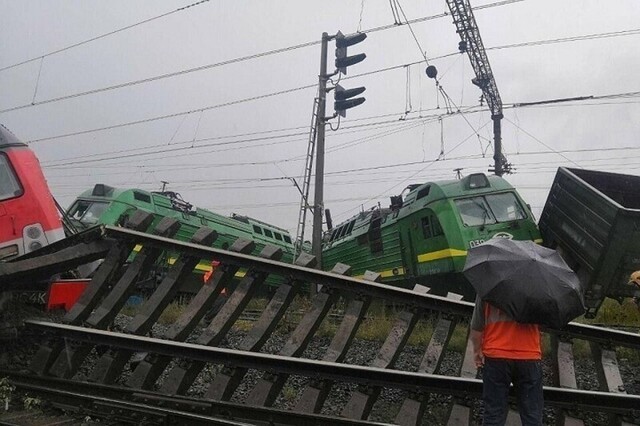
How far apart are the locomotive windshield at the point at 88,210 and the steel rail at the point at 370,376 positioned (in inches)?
419

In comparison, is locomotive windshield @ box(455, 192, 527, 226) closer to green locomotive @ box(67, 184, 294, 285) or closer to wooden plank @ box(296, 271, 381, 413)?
green locomotive @ box(67, 184, 294, 285)

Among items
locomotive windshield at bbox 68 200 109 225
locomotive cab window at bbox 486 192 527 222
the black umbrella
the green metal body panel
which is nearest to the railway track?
the black umbrella

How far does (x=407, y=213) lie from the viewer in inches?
469

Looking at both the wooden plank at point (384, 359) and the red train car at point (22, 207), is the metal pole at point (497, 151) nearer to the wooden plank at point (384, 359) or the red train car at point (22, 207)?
the wooden plank at point (384, 359)

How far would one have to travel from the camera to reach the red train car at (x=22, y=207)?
18.4 feet

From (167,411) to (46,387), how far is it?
4.42 feet

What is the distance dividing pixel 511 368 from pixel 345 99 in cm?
973

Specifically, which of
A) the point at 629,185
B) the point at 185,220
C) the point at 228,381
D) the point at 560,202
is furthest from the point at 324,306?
the point at 185,220

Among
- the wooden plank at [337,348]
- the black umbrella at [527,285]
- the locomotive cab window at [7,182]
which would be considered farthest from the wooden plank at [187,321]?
the locomotive cab window at [7,182]

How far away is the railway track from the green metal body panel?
10.4 feet

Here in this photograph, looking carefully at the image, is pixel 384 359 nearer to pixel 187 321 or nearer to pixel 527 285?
pixel 527 285

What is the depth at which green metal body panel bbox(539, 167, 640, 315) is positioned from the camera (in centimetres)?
734

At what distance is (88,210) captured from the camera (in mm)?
13953

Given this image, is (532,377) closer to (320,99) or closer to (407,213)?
(407,213)
